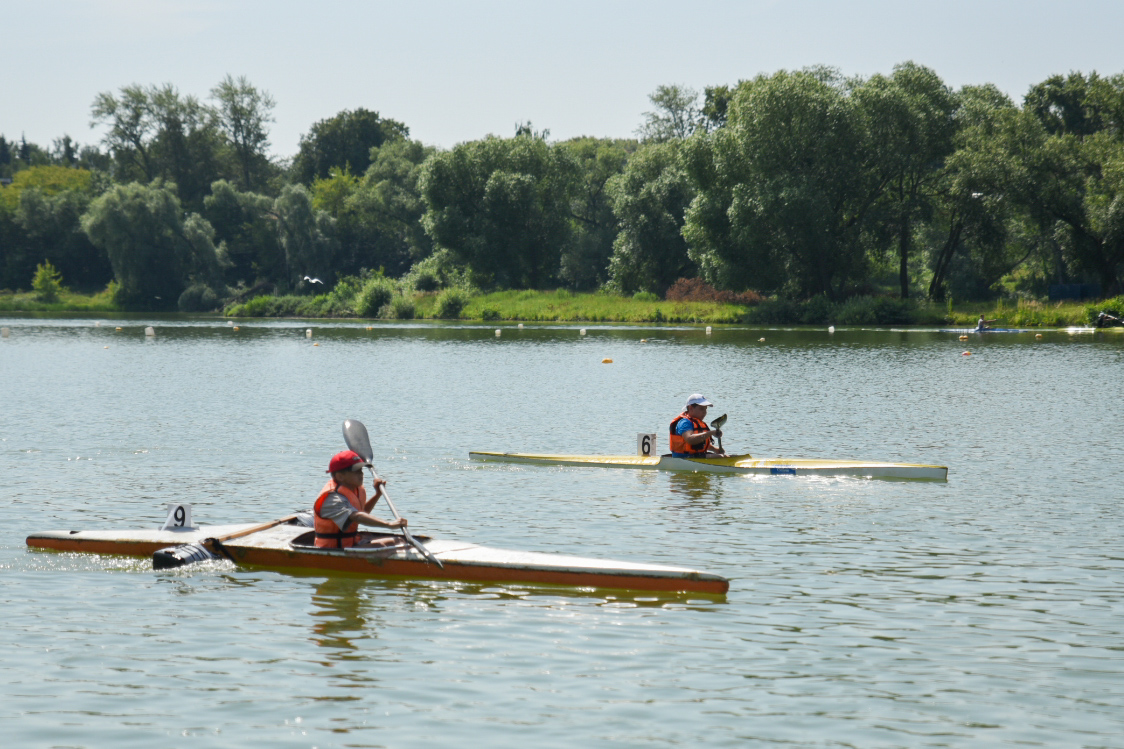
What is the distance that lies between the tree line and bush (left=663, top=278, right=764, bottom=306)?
2149mm

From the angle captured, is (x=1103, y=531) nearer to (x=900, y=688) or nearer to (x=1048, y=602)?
(x=1048, y=602)

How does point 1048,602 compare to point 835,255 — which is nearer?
point 1048,602

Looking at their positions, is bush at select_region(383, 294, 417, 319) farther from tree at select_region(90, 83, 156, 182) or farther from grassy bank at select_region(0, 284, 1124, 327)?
tree at select_region(90, 83, 156, 182)

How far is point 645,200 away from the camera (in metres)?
86.2

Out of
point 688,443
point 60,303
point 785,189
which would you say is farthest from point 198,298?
point 688,443

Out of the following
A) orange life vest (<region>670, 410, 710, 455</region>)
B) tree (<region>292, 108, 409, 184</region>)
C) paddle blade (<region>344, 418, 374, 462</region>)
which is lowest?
orange life vest (<region>670, 410, 710, 455</region>)

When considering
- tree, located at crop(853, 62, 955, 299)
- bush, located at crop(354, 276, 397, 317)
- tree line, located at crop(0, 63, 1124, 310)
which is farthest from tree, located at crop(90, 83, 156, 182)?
tree, located at crop(853, 62, 955, 299)

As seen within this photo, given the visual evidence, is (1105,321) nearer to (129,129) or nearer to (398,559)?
(398,559)

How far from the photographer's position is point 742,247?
73.1 m

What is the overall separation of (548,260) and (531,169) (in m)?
8.16

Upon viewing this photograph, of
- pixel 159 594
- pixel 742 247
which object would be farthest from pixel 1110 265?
pixel 159 594

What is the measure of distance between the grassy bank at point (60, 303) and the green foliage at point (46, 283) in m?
0.52

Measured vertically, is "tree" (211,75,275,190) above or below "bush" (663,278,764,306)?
above

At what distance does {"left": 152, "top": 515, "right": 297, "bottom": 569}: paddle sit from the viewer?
13516mm
